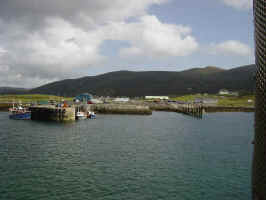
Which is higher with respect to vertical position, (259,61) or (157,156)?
(259,61)

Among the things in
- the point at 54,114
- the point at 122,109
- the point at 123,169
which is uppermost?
the point at 122,109

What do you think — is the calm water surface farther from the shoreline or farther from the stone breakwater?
the shoreline

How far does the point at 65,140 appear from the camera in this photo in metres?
47.8

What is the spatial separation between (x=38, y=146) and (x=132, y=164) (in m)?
17.2

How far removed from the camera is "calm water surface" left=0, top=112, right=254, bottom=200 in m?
22.9

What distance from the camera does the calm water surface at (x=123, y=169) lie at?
75.2 feet

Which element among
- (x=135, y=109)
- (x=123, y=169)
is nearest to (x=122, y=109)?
(x=135, y=109)

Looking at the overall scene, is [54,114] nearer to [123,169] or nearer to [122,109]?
[122,109]

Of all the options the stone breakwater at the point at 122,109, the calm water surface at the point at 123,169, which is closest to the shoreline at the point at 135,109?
the stone breakwater at the point at 122,109

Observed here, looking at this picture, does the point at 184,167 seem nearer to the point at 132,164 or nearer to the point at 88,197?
the point at 132,164

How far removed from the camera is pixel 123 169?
1166 inches

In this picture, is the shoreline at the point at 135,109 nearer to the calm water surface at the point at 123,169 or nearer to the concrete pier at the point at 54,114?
the concrete pier at the point at 54,114

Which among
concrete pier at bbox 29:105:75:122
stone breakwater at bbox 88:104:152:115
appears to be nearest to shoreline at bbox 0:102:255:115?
stone breakwater at bbox 88:104:152:115

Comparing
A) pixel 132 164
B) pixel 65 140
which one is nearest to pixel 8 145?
pixel 65 140
